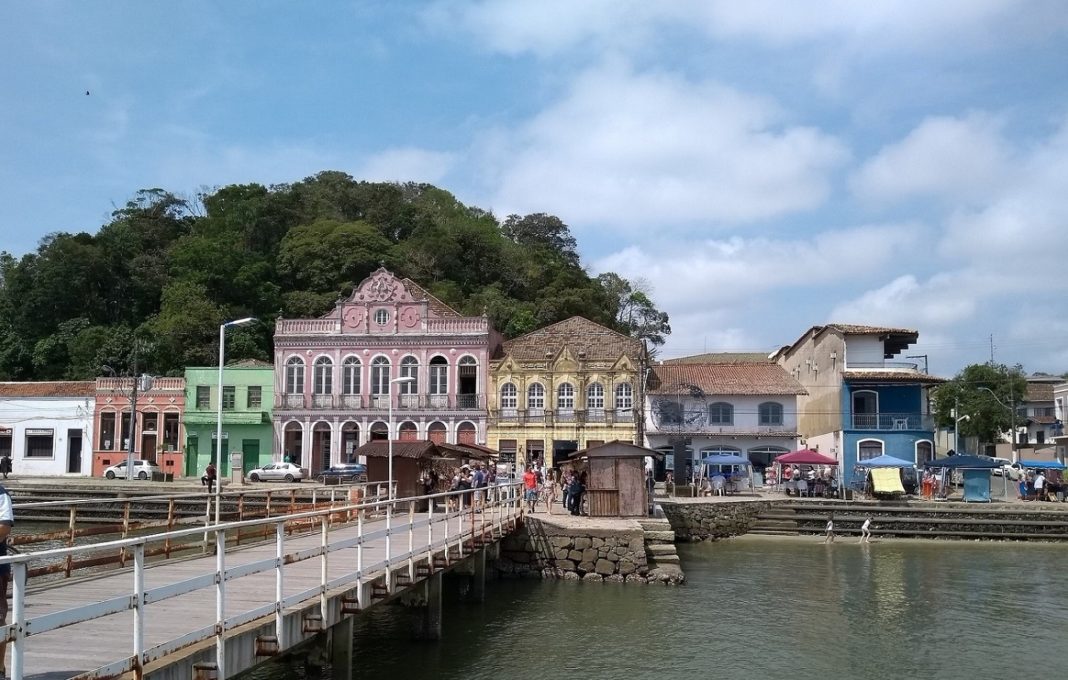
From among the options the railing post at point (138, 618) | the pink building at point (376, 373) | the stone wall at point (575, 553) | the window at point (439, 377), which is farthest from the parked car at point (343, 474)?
the railing post at point (138, 618)

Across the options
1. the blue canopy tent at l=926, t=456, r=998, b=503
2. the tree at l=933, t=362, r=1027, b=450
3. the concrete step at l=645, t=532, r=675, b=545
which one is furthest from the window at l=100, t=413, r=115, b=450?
the tree at l=933, t=362, r=1027, b=450

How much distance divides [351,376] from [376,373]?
1.46m

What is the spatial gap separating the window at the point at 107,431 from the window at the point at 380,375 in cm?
1574

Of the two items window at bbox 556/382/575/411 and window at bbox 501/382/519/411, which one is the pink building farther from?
window at bbox 556/382/575/411

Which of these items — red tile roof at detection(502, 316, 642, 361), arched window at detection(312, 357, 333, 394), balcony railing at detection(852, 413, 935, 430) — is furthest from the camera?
arched window at detection(312, 357, 333, 394)

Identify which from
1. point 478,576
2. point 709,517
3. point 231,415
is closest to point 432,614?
point 478,576

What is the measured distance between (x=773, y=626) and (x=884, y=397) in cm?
3298

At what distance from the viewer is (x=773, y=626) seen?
2020 cm

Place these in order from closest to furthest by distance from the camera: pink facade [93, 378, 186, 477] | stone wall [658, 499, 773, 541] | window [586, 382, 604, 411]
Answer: stone wall [658, 499, 773, 541] < window [586, 382, 604, 411] < pink facade [93, 378, 186, 477]

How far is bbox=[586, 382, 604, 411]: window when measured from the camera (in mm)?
51438

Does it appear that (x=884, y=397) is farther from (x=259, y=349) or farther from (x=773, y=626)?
(x=259, y=349)

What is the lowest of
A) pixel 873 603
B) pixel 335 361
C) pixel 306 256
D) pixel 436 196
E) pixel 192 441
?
pixel 873 603

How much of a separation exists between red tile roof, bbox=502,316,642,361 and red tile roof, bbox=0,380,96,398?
81.7ft

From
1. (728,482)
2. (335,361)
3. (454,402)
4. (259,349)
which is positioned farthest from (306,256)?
(728,482)
